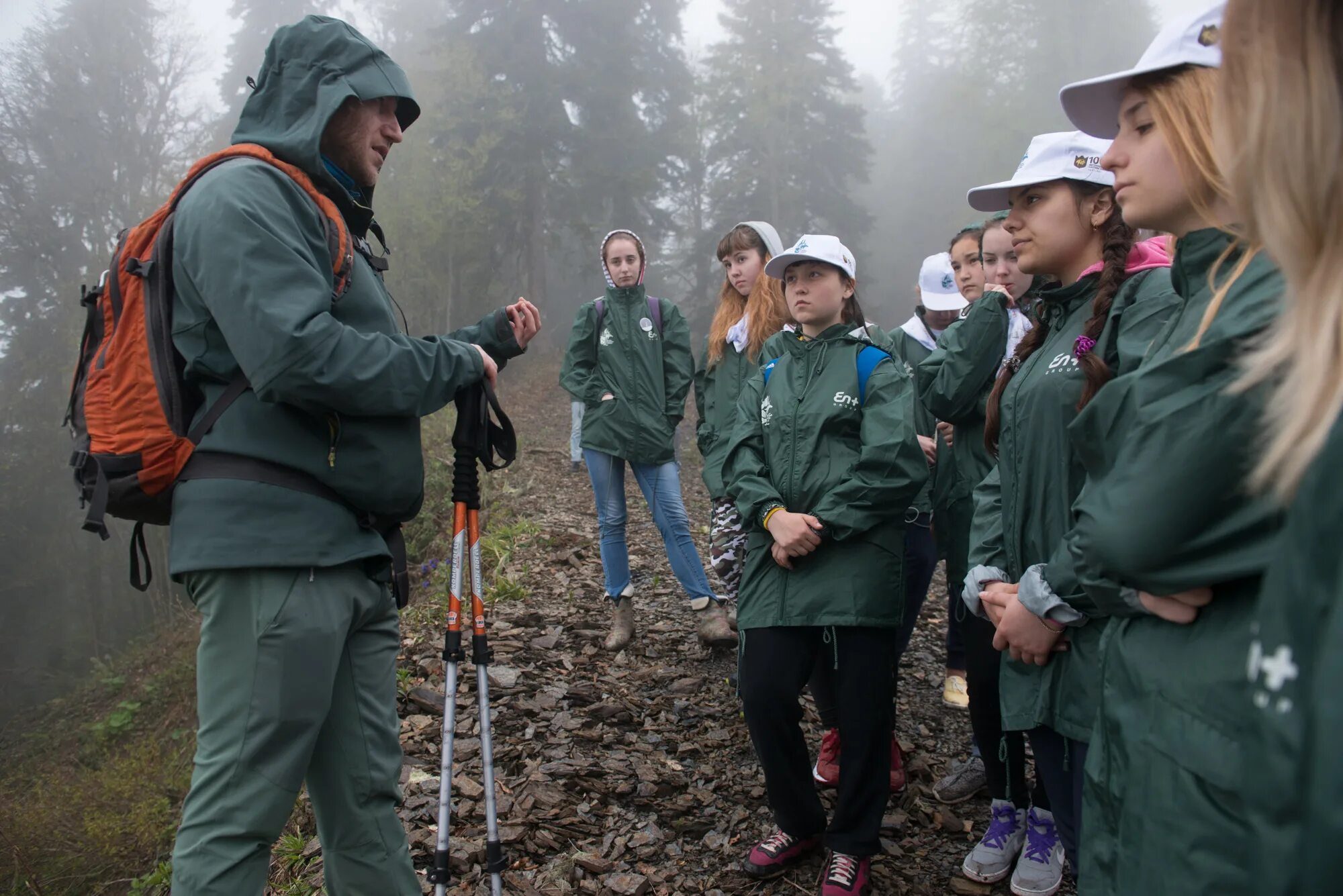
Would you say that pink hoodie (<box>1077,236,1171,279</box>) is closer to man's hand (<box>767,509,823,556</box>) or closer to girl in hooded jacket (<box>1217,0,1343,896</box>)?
man's hand (<box>767,509,823,556</box>)

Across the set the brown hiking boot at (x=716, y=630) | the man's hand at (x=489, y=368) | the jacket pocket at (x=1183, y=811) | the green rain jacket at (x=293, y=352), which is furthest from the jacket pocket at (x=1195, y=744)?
the brown hiking boot at (x=716, y=630)

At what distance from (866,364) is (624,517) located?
9.96 feet

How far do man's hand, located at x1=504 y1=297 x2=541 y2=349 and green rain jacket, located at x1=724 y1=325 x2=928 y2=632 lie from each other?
1.13m

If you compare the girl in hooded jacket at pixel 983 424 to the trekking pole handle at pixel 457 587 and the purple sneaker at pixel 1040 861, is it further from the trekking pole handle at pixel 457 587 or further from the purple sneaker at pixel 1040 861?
the trekking pole handle at pixel 457 587

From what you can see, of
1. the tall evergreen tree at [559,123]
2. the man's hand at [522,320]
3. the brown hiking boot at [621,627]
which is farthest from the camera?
the tall evergreen tree at [559,123]

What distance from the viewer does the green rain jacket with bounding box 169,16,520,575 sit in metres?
2.24

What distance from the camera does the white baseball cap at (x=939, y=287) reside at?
17.6ft

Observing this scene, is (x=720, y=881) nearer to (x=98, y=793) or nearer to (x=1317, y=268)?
(x=1317, y=268)

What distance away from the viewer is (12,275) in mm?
26500

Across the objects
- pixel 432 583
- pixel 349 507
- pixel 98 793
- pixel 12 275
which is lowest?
pixel 98 793

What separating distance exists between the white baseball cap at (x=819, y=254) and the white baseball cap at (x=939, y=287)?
5.25 feet

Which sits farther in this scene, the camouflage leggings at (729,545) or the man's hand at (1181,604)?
the camouflage leggings at (729,545)

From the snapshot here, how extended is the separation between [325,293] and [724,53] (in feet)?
124

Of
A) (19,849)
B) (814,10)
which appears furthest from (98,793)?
(814,10)
